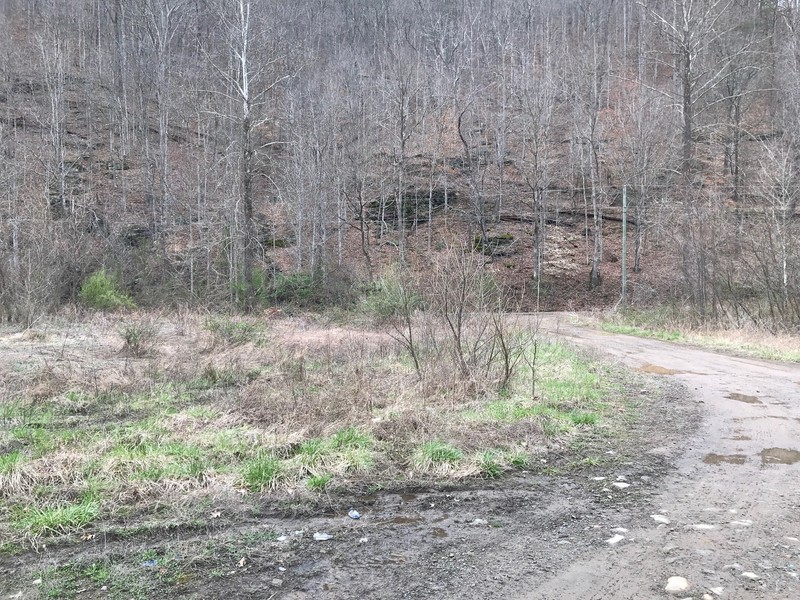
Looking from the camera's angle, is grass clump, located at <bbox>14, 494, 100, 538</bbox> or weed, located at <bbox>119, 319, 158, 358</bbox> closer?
grass clump, located at <bbox>14, 494, 100, 538</bbox>

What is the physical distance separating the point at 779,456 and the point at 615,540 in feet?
10.1

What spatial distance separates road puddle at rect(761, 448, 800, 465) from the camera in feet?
18.1

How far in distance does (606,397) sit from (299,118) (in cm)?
3140

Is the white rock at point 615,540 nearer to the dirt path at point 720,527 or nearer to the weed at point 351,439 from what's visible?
the dirt path at point 720,527

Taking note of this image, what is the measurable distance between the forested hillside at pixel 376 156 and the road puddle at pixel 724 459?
1458cm

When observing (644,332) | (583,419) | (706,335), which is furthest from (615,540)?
(644,332)

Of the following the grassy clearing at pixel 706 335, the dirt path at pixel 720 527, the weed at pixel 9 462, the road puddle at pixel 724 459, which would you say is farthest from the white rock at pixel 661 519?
the grassy clearing at pixel 706 335

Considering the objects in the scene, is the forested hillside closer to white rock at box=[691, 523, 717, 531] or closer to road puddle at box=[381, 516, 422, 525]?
white rock at box=[691, 523, 717, 531]

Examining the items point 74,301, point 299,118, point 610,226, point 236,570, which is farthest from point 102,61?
point 236,570

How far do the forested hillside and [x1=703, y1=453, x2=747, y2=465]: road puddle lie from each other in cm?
1458

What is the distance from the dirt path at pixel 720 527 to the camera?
Result: 129 inches

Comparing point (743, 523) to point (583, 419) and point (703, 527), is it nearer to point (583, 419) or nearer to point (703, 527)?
point (703, 527)

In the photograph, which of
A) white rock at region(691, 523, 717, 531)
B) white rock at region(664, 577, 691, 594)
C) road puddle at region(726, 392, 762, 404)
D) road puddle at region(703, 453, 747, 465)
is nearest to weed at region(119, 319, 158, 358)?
road puddle at region(703, 453, 747, 465)

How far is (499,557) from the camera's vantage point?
3676 millimetres
